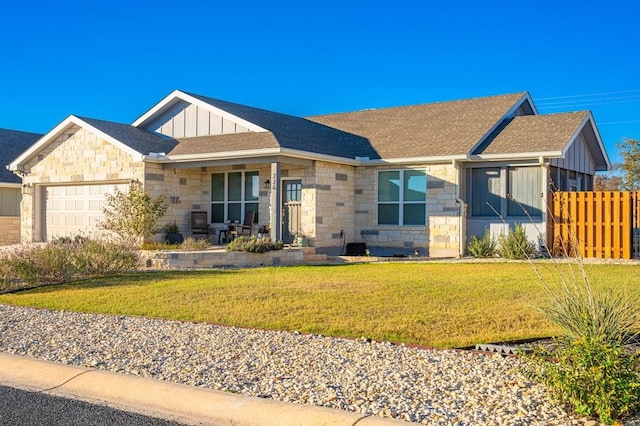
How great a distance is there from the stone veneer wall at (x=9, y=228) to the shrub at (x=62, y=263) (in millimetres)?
13498

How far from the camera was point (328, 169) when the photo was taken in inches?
789

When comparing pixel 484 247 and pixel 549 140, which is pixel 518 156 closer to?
pixel 549 140

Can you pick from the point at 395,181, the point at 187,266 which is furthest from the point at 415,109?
the point at 187,266

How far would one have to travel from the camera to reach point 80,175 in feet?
71.3

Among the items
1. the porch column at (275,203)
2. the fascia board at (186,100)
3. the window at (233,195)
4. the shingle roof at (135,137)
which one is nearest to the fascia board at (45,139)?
the shingle roof at (135,137)

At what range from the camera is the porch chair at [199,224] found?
21347 mm

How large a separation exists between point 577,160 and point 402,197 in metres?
6.37

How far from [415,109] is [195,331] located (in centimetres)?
1808

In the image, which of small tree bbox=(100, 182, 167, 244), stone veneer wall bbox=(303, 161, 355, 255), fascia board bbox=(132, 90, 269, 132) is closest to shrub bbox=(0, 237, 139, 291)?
small tree bbox=(100, 182, 167, 244)

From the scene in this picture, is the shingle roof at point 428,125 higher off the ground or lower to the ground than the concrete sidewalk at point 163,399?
higher

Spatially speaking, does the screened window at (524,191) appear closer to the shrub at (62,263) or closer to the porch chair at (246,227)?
the porch chair at (246,227)

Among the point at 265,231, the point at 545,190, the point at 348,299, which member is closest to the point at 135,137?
the point at 265,231

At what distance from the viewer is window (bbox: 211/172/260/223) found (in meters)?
21.4

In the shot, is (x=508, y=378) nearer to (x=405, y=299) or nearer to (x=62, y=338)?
(x=405, y=299)
